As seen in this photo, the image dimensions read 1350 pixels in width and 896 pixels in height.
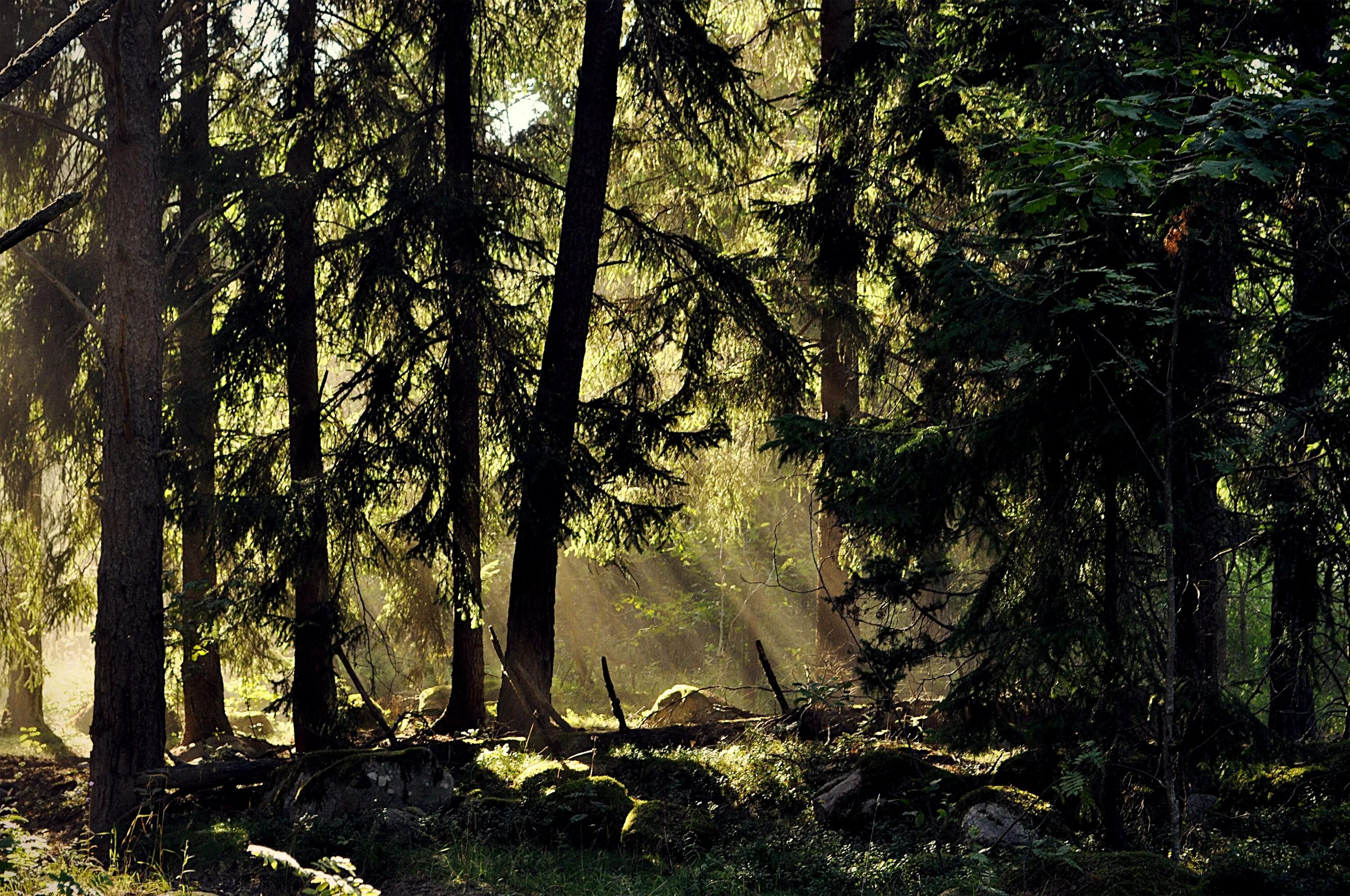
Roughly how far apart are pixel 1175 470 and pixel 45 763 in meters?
14.8

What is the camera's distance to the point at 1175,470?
6.37 metres

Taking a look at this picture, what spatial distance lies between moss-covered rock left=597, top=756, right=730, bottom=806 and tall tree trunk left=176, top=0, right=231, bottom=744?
4.26 m

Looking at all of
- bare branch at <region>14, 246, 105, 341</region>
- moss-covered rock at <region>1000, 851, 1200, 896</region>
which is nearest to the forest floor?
moss-covered rock at <region>1000, 851, 1200, 896</region>

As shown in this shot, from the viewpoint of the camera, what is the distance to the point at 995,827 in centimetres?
685

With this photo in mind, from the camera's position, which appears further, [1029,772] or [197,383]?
[197,383]

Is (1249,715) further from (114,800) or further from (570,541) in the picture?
(114,800)

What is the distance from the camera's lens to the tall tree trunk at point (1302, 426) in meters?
5.65

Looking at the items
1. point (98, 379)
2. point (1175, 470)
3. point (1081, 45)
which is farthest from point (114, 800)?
point (1081, 45)

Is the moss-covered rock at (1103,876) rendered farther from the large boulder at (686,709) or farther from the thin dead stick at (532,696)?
the large boulder at (686,709)

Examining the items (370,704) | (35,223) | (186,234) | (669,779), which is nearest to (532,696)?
(370,704)

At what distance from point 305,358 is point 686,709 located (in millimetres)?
7132

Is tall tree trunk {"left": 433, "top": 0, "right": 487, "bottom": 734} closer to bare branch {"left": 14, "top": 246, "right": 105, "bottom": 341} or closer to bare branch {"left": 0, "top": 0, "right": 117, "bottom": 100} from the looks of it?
bare branch {"left": 14, "top": 246, "right": 105, "bottom": 341}

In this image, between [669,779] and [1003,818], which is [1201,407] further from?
[669,779]

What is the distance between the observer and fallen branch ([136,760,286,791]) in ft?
28.7
